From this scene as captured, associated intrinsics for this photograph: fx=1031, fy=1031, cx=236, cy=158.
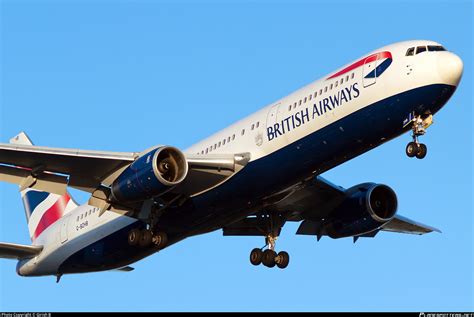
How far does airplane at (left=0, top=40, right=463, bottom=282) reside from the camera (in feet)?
117

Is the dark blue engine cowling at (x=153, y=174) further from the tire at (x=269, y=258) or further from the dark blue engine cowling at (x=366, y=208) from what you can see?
the dark blue engine cowling at (x=366, y=208)

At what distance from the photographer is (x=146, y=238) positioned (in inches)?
1577

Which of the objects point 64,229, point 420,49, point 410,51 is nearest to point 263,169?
point 410,51

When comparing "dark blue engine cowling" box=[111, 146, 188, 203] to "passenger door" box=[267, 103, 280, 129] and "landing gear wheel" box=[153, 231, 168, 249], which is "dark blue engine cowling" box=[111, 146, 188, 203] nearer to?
"landing gear wheel" box=[153, 231, 168, 249]

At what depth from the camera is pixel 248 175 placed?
3781 cm

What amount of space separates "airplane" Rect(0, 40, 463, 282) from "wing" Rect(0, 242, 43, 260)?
15cm

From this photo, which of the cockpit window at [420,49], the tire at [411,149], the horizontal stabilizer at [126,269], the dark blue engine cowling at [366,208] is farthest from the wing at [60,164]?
the cockpit window at [420,49]

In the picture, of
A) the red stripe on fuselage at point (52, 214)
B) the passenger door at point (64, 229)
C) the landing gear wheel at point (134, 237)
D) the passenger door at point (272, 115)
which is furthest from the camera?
the red stripe on fuselage at point (52, 214)

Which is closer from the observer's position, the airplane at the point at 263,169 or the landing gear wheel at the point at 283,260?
the airplane at the point at 263,169

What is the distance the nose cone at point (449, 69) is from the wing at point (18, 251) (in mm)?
20241

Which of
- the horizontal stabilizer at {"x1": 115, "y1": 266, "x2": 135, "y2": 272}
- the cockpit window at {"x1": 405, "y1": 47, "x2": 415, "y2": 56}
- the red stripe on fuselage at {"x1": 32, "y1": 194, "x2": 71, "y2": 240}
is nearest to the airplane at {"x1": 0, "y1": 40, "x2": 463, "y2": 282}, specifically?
the cockpit window at {"x1": 405, "y1": 47, "x2": 415, "y2": 56}

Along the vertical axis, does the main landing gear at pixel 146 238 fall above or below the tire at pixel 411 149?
below

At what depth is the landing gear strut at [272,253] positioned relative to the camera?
43562 mm

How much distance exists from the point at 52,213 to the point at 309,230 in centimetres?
1210
